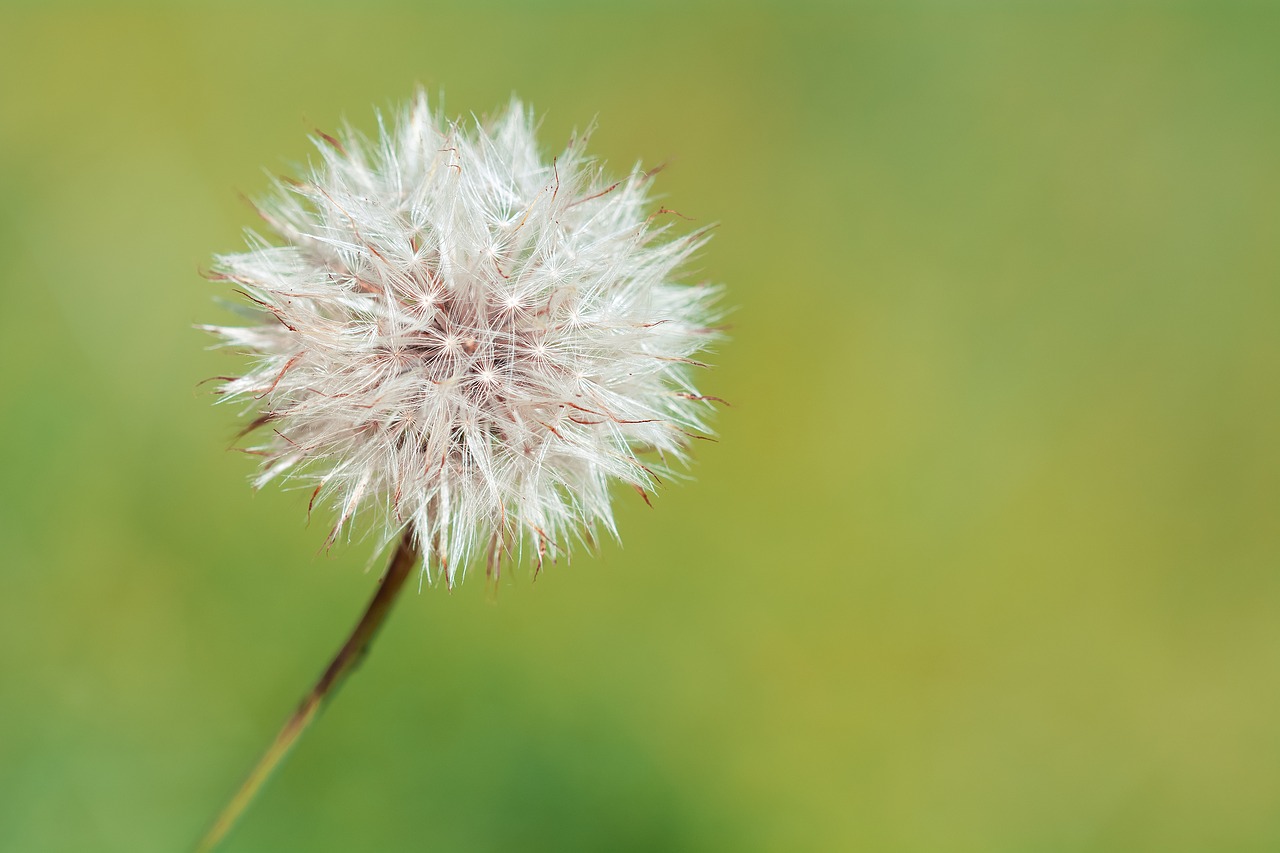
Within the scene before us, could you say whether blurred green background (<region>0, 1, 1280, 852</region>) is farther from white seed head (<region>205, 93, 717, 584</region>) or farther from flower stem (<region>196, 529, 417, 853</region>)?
white seed head (<region>205, 93, 717, 584</region>)

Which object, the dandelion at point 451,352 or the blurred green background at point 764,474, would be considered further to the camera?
the blurred green background at point 764,474

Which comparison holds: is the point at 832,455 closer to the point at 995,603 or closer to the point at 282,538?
the point at 995,603

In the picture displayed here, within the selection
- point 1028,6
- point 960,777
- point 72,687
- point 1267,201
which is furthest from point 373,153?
point 1267,201

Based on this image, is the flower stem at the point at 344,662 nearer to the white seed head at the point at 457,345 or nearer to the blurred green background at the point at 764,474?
the white seed head at the point at 457,345

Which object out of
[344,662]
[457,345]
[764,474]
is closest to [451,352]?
[457,345]

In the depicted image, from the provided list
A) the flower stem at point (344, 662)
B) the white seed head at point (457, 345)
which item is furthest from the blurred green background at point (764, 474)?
the white seed head at point (457, 345)

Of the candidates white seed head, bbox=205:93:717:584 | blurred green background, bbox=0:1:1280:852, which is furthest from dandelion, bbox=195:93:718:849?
blurred green background, bbox=0:1:1280:852

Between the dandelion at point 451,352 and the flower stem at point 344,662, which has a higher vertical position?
the dandelion at point 451,352
